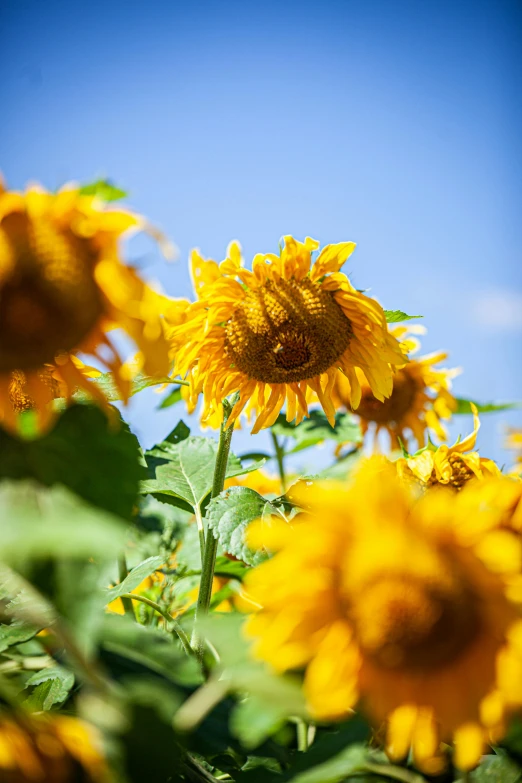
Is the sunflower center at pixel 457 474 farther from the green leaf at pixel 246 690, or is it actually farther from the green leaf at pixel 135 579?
the green leaf at pixel 246 690

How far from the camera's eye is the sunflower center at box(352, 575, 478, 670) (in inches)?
29.6

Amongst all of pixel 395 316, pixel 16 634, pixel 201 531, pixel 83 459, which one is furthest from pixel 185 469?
pixel 83 459

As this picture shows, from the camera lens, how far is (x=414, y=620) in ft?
2.47

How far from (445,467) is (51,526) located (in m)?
1.05

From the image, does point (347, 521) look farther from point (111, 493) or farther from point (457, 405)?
point (457, 405)

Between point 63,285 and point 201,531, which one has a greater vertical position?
point 63,285

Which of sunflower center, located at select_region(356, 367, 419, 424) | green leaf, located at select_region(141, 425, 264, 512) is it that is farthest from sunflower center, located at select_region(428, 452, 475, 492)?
sunflower center, located at select_region(356, 367, 419, 424)

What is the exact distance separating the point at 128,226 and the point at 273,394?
40.8 inches

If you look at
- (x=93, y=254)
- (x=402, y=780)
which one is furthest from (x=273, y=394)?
(x=402, y=780)

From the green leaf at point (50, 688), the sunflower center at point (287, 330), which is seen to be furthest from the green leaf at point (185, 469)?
the green leaf at point (50, 688)

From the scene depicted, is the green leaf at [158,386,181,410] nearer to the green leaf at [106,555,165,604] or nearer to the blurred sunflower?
the green leaf at [106,555,165,604]

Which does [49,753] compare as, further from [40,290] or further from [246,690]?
[40,290]

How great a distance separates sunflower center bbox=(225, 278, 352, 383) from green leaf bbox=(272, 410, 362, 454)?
77cm

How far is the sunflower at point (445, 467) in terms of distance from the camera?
145 cm
